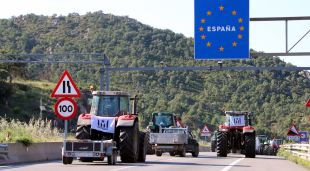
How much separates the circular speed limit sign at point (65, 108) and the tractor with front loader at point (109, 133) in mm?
804

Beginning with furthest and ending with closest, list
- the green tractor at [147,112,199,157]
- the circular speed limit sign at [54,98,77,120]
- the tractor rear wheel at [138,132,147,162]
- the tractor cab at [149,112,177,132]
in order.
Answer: the tractor cab at [149,112,177,132] < the green tractor at [147,112,199,157] < the tractor rear wheel at [138,132,147,162] < the circular speed limit sign at [54,98,77,120]

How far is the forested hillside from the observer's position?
95.5 m

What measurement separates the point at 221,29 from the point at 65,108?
9.21m

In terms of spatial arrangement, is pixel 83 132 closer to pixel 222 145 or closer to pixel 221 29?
pixel 221 29

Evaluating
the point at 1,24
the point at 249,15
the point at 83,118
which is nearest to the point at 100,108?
the point at 83,118

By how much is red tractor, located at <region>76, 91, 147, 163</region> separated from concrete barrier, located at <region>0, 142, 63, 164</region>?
1780mm

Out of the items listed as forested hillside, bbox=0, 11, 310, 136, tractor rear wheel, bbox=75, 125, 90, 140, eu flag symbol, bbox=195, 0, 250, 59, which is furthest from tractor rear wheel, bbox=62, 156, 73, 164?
forested hillside, bbox=0, 11, 310, 136

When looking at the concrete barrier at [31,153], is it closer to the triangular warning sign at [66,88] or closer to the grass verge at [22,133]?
the grass verge at [22,133]

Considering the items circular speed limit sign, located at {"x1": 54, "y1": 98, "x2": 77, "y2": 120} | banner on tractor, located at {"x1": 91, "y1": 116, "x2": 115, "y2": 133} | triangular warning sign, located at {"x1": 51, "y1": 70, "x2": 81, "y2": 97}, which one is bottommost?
banner on tractor, located at {"x1": 91, "y1": 116, "x2": 115, "y2": 133}

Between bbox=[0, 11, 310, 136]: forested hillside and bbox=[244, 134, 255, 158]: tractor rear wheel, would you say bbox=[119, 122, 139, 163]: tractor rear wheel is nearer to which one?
bbox=[244, 134, 255, 158]: tractor rear wheel

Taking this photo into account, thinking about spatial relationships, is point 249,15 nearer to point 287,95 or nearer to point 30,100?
point 30,100

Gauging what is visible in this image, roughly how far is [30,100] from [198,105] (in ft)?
88.5

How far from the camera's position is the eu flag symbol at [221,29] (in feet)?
94.1

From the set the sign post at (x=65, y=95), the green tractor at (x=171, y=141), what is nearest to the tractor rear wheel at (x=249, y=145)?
the green tractor at (x=171, y=141)
